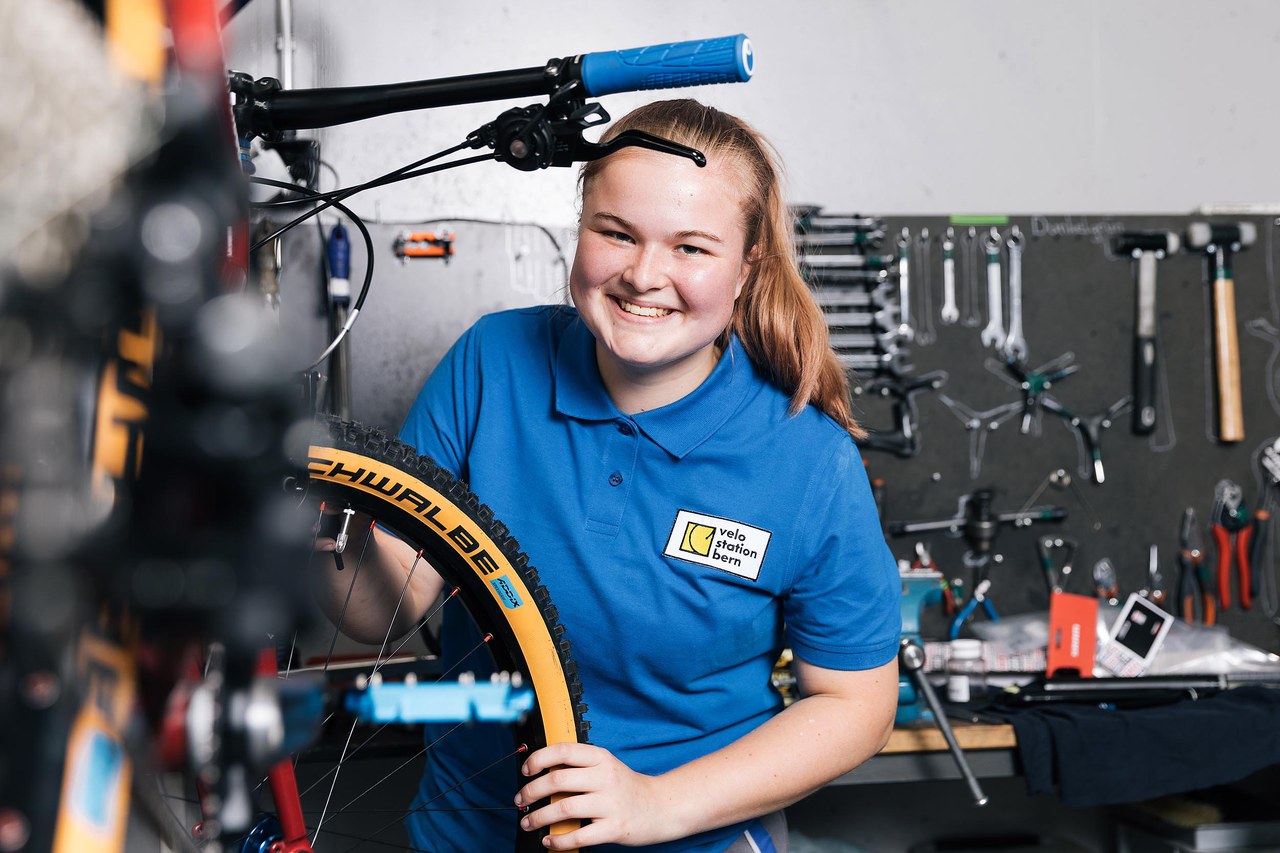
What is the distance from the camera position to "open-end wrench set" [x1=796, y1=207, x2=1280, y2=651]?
2287 mm

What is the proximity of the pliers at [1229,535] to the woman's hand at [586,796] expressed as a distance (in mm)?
1969

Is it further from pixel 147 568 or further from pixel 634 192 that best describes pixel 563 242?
pixel 147 568

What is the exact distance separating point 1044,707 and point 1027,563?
0.51 meters

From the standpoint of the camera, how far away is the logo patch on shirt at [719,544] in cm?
99

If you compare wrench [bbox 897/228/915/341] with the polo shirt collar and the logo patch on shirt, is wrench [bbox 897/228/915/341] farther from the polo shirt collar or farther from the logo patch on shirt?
the logo patch on shirt

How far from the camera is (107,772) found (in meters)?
0.34

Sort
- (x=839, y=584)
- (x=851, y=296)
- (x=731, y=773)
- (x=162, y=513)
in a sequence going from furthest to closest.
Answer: (x=851, y=296)
(x=839, y=584)
(x=731, y=773)
(x=162, y=513)

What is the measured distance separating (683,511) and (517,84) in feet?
1.56

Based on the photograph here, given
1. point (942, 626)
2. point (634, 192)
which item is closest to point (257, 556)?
point (634, 192)

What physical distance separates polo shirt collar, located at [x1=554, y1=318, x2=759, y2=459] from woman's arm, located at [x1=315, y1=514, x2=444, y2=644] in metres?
0.22

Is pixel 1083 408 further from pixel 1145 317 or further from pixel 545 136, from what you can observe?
pixel 545 136

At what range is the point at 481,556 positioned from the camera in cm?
86

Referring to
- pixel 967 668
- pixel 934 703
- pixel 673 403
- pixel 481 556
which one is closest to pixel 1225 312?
pixel 967 668

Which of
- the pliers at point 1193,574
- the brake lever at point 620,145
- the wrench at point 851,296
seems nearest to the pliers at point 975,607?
the pliers at point 1193,574
